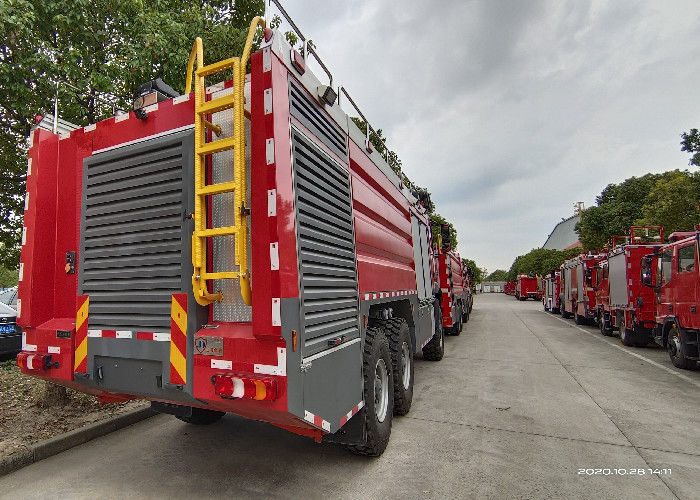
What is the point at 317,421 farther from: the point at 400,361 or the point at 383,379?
the point at 400,361

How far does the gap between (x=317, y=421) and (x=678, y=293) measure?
8707mm

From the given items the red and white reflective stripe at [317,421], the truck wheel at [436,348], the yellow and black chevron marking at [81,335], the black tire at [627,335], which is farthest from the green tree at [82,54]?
the black tire at [627,335]

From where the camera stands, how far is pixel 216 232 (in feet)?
8.80

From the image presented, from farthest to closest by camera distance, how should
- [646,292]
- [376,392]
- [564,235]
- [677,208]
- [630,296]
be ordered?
1. [564,235]
2. [677,208]
3. [630,296]
4. [646,292]
5. [376,392]

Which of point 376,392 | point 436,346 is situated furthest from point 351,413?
point 436,346

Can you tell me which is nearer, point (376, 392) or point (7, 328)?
point (376, 392)

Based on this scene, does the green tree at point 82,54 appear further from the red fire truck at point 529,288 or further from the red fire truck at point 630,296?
the red fire truck at point 529,288

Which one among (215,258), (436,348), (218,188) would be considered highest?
(218,188)

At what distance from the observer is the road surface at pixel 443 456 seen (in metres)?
3.27

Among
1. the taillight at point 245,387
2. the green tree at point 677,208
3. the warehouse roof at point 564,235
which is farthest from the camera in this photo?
the warehouse roof at point 564,235

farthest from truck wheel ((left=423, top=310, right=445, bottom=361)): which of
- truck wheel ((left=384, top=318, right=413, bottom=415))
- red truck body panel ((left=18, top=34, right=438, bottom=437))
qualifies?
red truck body panel ((left=18, top=34, right=438, bottom=437))

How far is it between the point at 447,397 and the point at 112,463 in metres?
4.25

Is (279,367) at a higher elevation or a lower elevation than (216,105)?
lower

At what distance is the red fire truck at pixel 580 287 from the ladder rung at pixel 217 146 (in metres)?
15.5
